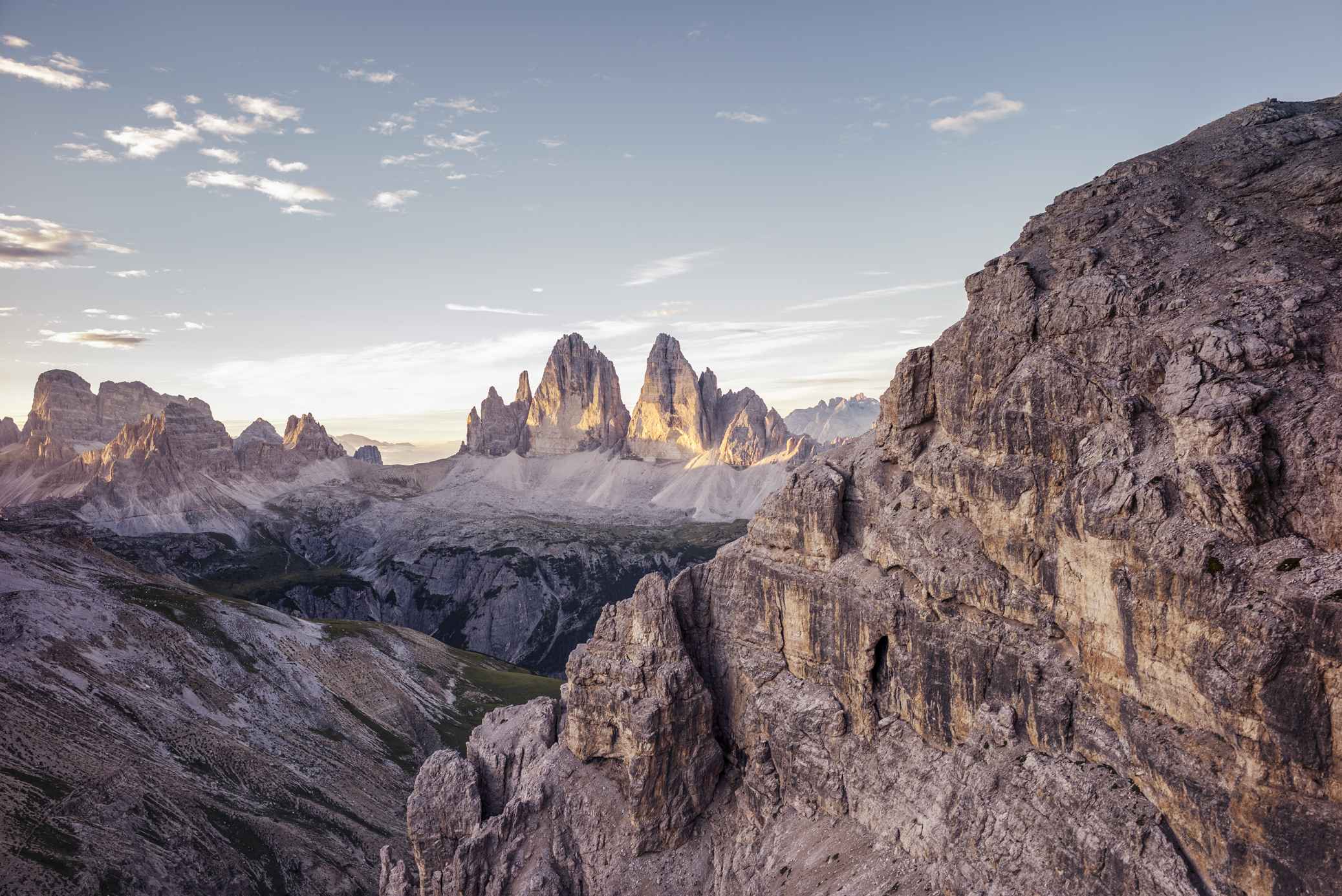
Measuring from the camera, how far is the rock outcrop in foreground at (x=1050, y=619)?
34.7m

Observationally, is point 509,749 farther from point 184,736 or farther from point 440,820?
point 184,736

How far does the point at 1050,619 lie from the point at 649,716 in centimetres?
3623

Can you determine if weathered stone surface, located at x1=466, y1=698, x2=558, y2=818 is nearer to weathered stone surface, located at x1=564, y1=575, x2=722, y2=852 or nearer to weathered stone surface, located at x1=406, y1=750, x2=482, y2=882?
weathered stone surface, located at x1=406, y1=750, x2=482, y2=882

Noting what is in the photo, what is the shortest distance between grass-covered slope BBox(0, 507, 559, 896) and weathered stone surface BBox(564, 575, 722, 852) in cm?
4783

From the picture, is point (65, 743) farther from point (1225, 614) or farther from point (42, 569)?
point (1225, 614)

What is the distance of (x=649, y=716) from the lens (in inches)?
2581

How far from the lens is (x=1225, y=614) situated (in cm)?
3456

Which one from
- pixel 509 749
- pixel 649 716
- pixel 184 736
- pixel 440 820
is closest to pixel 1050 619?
pixel 649 716

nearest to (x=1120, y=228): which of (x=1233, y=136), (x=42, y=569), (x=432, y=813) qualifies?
(x=1233, y=136)

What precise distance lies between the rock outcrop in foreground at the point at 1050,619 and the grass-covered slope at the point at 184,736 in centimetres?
3766

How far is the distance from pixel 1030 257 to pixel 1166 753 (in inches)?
1424

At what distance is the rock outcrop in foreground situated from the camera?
34.7 meters

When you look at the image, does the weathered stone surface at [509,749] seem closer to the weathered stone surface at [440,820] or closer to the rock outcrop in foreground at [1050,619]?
the rock outcrop in foreground at [1050,619]

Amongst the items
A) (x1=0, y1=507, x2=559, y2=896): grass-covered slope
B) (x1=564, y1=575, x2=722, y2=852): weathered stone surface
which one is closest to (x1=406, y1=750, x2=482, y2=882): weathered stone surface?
(x1=564, y1=575, x2=722, y2=852): weathered stone surface
